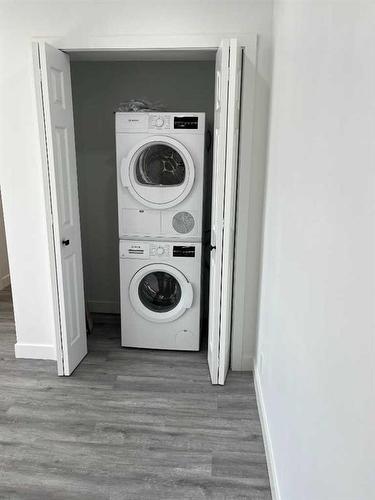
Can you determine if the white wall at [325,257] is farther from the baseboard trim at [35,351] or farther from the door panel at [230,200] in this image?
the baseboard trim at [35,351]

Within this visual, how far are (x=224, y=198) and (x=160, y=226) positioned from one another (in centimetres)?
71

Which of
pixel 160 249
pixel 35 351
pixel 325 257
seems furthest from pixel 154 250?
pixel 325 257

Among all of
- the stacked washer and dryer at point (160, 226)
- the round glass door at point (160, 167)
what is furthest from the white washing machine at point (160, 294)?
the round glass door at point (160, 167)

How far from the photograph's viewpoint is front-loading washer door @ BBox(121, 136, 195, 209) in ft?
9.23

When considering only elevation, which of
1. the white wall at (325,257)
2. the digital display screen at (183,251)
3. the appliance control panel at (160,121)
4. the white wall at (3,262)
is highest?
the appliance control panel at (160,121)

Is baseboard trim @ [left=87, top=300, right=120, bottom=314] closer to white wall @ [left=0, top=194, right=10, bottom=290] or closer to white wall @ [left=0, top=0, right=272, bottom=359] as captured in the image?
white wall @ [left=0, top=0, right=272, bottom=359]

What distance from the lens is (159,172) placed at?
3014mm

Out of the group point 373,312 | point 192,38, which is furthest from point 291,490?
point 192,38

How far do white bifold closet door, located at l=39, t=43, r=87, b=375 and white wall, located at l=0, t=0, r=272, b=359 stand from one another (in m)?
0.20

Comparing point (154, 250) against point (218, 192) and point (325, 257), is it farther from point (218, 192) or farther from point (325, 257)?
point (325, 257)

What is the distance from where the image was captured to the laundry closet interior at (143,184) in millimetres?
2510

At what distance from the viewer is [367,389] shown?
0.85 metres

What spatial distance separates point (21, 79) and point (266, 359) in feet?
7.46

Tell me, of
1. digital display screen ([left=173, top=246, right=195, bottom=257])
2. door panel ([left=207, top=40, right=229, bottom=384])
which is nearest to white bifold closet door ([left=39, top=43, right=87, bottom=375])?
digital display screen ([left=173, top=246, right=195, bottom=257])
